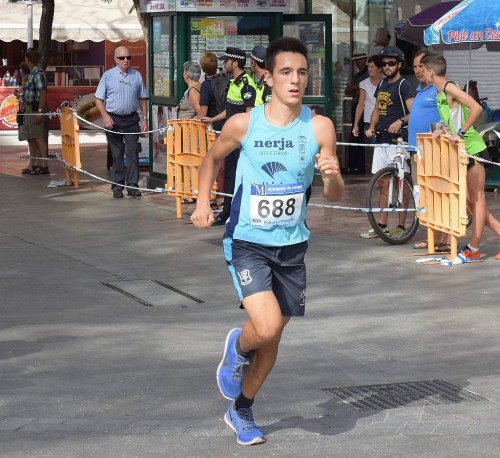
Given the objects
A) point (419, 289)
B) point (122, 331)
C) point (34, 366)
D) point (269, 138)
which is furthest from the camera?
point (419, 289)

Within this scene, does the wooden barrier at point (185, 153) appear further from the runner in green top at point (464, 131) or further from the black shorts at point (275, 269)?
the black shorts at point (275, 269)

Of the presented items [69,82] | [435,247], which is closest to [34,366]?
[435,247]

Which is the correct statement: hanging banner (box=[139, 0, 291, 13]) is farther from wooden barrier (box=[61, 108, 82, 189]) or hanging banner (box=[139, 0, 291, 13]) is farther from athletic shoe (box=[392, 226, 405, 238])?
athletic shoe (box=[392, 226, 405, 238])

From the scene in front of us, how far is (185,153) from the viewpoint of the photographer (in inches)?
572

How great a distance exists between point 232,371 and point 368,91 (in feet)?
33.3

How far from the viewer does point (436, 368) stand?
7.38 meters

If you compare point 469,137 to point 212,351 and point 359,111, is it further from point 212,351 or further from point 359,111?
point 359,111

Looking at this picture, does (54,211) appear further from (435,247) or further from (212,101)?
(435,247)

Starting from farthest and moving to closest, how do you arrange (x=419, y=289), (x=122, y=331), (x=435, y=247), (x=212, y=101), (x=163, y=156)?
(x=163, y=156) < (x=212, y=101) < (x=435, y=247) < (x=419, y=289) < (x=122, y=331)

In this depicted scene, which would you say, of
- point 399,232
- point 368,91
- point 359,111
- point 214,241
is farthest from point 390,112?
point 368,91

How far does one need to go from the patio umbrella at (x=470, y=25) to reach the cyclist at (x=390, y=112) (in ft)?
3.43

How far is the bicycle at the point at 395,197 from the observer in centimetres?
1209

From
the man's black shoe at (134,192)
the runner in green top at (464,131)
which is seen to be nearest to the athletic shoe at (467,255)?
the runner in green top at (464,131)

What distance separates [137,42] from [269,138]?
76.1ft
